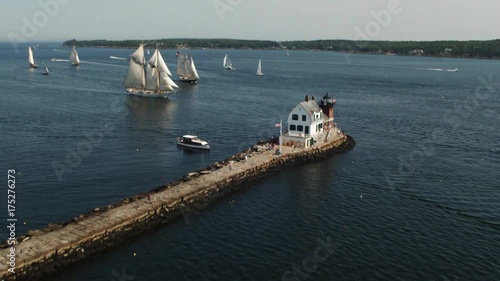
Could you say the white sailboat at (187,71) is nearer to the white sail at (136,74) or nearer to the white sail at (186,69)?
the white sail at (186,69)

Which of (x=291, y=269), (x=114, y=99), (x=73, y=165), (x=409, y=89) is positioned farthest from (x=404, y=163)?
(x=409, y=89)

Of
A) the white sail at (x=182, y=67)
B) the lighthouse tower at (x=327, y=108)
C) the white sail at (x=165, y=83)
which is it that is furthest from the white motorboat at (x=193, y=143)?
the white sail at (x=182, y=67)

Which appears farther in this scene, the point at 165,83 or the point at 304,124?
the point at 165,83

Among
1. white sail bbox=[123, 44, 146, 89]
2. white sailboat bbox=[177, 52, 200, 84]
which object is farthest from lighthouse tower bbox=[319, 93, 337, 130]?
white sailboat bbox=[177, 52, 200, 84]

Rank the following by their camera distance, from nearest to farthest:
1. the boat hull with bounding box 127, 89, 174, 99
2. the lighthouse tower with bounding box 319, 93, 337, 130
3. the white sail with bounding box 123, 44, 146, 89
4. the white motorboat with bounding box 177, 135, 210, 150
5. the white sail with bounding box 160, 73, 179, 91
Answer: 1. the white motorboat with bounding box 177, 135, 210, 150
2. the lighthouse tower with bounding box 319, 93, 337, 130
3. the boat hull with bounding box 127, 89, 174, 99
4. the white sail with bounding box 160, 73, 179, 91
5. the white sail with bounding box 123, 44, 146, 89

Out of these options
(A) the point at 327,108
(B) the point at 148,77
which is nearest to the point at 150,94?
(B) the point at 148,77

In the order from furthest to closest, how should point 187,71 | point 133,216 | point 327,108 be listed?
point 187,71 → point 327,108 → point 133,216

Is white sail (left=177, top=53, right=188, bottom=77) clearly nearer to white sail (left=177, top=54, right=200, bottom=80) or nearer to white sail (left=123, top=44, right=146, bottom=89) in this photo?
white sail (left=177, top=54, right=200, bottom=80)

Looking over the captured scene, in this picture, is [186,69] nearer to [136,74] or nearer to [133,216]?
[136,74]
